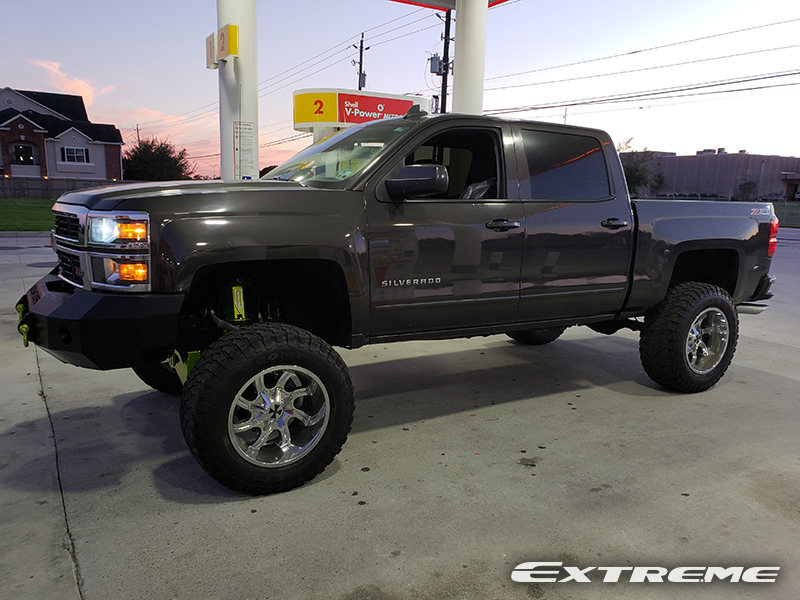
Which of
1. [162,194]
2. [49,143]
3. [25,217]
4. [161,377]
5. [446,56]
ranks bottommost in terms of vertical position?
[25,217]

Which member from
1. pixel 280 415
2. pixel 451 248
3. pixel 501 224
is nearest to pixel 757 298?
pixel 501 224

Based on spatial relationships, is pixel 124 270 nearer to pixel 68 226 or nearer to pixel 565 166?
pixel 68 226

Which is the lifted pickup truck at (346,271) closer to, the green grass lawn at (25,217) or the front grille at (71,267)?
the front grille at (71,267)

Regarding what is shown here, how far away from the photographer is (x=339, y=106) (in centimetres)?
1870

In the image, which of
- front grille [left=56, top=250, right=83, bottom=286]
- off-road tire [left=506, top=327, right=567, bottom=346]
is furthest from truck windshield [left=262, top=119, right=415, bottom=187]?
off-road tire [left=506, top=327, right=567, bottom=346]

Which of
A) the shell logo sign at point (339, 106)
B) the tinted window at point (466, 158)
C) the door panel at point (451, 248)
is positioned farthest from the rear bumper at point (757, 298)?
the shell logo sign at point (339, 106)

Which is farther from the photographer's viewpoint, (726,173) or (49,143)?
(726,173)

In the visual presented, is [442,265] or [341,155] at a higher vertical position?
[341,155]

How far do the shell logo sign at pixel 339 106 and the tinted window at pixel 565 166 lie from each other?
15.0 m

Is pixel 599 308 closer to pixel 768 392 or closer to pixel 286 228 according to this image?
pixel 768 392

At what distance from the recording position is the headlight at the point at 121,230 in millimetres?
2797

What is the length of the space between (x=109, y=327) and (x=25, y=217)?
24643mm

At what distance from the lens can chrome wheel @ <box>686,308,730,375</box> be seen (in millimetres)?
4789

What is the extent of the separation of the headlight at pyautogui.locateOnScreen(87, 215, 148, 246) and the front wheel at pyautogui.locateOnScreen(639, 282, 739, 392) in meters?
3.68
